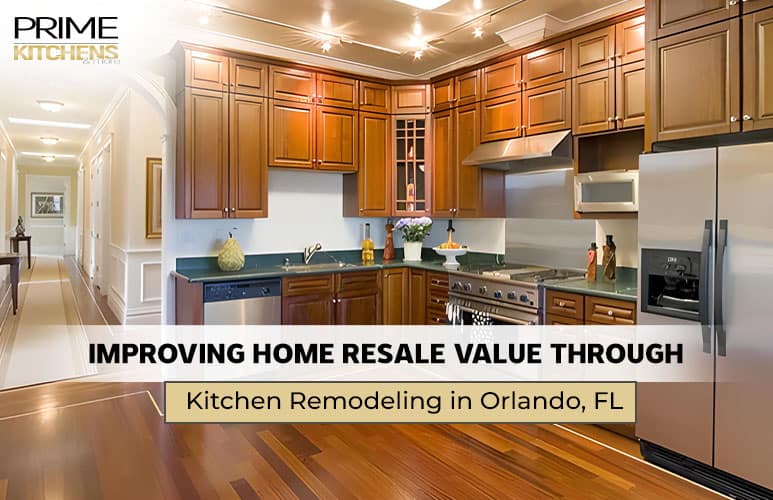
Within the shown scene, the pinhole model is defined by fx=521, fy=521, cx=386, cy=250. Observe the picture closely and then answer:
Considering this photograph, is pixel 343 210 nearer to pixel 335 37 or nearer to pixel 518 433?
pixel 335 37

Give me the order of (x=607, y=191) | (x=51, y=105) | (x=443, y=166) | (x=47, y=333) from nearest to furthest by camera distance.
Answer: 1. (x=607, y=191)
2. (x=443, y=166)
3. (x=47, y=333)
4. (x=51, y=105)

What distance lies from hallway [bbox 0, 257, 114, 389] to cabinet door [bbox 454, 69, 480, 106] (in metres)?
3.96

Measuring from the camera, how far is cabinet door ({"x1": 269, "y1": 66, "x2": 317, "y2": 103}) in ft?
14.3

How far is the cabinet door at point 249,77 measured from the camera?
418cm

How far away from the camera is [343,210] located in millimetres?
5203

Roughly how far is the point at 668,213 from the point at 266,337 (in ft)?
9.64

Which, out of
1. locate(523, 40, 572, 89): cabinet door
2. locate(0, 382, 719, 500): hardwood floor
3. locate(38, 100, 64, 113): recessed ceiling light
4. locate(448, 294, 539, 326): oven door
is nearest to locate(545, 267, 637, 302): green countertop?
locate(448, 294, 539, 326): oven door

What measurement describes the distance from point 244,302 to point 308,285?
0.55 meters

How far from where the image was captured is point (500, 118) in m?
4.29

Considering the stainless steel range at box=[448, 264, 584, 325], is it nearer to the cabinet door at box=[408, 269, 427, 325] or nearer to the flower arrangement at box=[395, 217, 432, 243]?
the cabinet door at box=[408, 269, 427, 325]

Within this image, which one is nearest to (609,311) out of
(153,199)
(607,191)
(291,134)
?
(607,191)

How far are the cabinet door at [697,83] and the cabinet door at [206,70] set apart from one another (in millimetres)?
3066

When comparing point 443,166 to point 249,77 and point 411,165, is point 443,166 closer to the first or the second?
point 411,165

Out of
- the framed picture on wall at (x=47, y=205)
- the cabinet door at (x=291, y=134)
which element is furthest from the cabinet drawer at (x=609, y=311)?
the framed picture on wall at (x=47, y=205)
